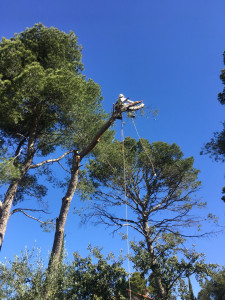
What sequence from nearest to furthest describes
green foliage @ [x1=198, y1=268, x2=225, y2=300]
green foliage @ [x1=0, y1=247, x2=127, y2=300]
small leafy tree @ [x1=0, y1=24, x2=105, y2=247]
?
green foliage @ [x1=0, y1=247, x2=127, y2=300] → small leafy tree @ [x1=0, y1=24, x2=105, y2=247] → green foliage @ [x1=198, y1=268, x2=225, y2=300]

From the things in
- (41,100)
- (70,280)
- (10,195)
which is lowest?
(70,280)

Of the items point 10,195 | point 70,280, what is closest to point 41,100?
point 10,195

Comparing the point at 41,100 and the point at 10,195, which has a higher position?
the point at 41,100

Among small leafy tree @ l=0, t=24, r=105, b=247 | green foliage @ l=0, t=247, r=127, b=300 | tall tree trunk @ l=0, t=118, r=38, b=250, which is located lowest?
green foliage @ l=0, t=247, r=127, b=300

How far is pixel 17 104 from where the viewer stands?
8141 mm

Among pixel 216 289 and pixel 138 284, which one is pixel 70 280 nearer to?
pixel 138 284

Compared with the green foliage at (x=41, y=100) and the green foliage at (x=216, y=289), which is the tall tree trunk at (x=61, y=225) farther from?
the green foliage at (x=216, y=289)

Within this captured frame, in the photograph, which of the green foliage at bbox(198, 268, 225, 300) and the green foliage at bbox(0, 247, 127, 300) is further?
the green foliage at bbox(198, 268, 225, 300)

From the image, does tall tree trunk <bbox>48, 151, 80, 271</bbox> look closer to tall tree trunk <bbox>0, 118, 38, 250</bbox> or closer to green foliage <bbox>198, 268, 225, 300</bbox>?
tall tree trunk <bbox>0, 118, 38, 250</bbox>

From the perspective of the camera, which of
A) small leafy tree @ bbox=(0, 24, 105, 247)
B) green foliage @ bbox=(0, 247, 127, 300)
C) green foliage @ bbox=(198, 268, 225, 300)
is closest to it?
green foliage @ bbox=(0, 247, 127, 300)

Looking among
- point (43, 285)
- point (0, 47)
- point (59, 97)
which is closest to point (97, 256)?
point (43, 285)

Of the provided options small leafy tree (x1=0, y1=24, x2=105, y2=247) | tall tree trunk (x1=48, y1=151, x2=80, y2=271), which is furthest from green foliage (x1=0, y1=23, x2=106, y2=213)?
tall tree trunk (x1=48, y1=151, x2=80, y2=271)

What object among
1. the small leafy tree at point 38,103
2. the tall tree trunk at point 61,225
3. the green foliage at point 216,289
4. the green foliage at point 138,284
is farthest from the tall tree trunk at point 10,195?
the green foliage at point 216,289

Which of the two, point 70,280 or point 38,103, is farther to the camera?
point 38,103
